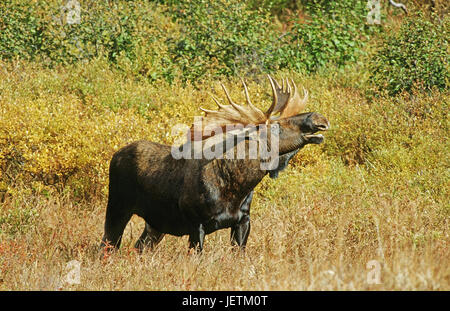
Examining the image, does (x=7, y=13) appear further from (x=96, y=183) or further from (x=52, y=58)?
(x=96, y=183)

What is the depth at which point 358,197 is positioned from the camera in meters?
7.84

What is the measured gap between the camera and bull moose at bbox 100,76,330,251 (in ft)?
19.4

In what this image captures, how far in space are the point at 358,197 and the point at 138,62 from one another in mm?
6697

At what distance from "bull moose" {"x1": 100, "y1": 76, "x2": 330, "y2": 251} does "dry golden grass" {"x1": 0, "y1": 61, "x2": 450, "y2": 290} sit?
0.29 m

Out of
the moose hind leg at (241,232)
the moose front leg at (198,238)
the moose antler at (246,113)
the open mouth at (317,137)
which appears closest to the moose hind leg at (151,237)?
the moose front leg at (198,238)

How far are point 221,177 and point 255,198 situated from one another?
297cm

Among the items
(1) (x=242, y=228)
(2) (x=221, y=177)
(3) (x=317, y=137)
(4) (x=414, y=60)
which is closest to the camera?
(3) (x=317, y=137)

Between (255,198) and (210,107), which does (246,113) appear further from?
(210,107)

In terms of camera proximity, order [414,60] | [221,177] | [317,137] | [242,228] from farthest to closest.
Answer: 1. [414,60]
2. [242,228]
3. [221,177]
4. [317,137]

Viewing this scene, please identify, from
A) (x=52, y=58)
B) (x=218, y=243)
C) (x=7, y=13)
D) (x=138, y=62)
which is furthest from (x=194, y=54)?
(x=218, y=243)

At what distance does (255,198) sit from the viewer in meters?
8.87

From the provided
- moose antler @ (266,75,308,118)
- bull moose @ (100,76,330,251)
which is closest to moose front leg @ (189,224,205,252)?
bull moose @ (100,76,330,251)

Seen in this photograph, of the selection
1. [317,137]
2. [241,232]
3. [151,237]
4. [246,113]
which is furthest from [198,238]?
[317,137]

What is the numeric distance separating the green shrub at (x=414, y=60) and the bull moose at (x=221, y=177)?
5616 millimetres
